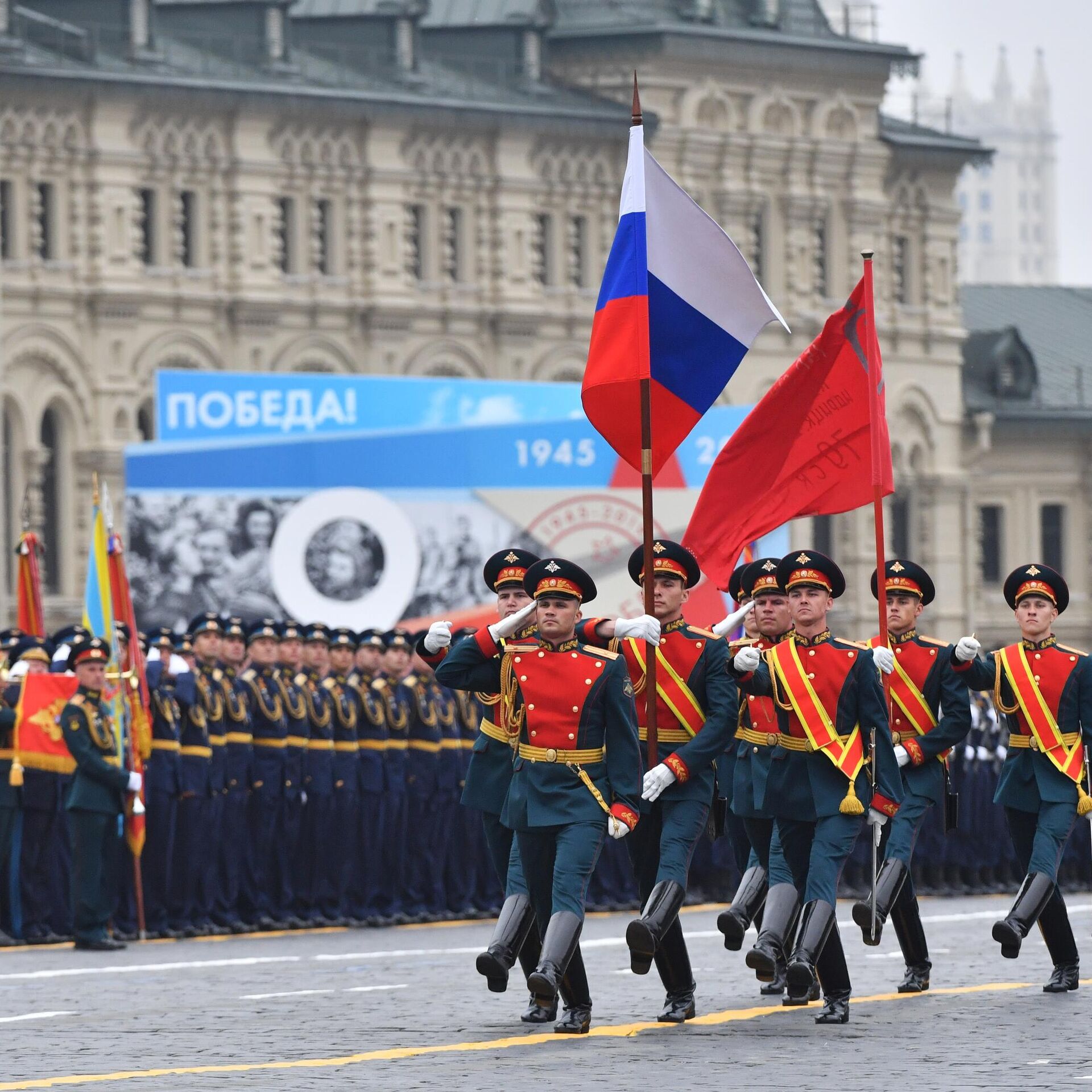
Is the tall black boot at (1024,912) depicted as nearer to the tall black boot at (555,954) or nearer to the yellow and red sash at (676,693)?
the yellow and red sash at (676,693)

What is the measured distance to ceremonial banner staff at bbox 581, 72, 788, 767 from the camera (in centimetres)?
1427

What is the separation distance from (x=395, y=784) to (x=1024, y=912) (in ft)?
26.1

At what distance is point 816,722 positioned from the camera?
13875 mm

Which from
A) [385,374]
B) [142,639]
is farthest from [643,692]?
[385,374]

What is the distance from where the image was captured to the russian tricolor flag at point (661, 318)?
1427 centimetres

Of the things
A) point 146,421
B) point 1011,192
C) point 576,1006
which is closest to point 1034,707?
point 576,1006

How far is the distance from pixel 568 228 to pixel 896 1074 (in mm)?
42148

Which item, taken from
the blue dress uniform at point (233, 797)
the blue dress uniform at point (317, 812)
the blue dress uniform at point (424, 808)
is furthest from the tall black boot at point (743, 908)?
the blue dress uniform at point (424, 808)

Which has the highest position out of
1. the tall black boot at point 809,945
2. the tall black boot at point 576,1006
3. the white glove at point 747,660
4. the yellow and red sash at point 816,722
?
the white glove at point 747,660

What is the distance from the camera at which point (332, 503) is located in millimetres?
39562

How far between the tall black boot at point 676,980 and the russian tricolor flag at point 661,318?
1.91 m

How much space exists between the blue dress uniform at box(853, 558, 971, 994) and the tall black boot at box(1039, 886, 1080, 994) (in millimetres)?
524

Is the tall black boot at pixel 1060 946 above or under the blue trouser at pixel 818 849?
under

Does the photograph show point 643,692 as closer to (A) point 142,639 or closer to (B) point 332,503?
(A) point 142,639
